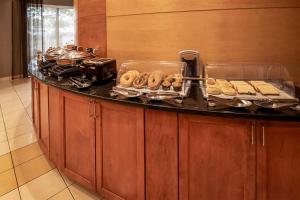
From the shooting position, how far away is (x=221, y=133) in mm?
1359

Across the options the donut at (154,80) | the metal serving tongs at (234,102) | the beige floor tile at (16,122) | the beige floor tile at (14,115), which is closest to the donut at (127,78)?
the donut at (154,80)

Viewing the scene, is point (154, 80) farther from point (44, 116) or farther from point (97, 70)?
point (44, 116)

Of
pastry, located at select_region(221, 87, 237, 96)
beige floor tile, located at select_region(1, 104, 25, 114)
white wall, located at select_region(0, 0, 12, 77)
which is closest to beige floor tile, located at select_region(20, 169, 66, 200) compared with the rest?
pastry, located at select_region(221, 87, 237, 96)

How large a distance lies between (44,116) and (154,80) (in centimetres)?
139

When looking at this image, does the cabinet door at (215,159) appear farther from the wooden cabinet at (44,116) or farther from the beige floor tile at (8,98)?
the beige floor tile at (8,98)

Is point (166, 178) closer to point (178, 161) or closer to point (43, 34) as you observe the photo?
point (178, 161)

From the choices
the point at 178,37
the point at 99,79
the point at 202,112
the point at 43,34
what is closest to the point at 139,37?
the point at 178,37

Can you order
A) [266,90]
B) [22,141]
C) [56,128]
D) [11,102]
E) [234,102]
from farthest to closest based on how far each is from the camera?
[11,102]
[22,141]
[56,128]
[266,90]
[234,102]

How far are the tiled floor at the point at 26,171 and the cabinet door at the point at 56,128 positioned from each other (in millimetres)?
181

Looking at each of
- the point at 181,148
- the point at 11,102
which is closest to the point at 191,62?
the point at 181,148

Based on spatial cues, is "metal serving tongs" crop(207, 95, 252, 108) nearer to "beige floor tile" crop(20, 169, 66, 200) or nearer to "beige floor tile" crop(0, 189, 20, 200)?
"beige floor tile" crop(20, 169, 66, 200)

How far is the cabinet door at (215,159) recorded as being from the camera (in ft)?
4.36

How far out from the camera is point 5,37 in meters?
7.18

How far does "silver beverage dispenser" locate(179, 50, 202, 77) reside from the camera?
206 centimetres
